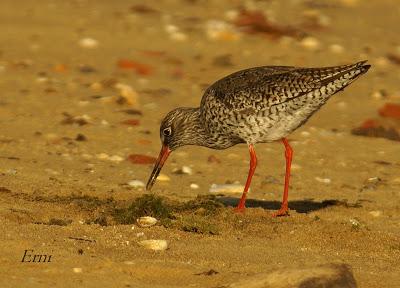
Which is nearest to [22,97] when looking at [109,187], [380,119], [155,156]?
[155,156]

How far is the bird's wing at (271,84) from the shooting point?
1010 cm

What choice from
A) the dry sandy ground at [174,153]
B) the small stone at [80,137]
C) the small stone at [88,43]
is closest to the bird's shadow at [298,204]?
the dry sandy ground at [174,153]

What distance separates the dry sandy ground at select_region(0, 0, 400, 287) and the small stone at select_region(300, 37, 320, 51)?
0.09 meters

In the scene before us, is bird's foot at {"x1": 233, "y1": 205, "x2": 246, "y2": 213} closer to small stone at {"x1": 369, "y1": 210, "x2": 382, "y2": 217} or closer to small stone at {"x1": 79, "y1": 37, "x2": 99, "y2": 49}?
small stone at {"x1": 369, "y1": 210, "x2": 382, "y2": 217}

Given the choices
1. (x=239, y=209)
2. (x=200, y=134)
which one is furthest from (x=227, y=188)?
(x=239, y=209)

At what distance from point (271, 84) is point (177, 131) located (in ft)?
4.98

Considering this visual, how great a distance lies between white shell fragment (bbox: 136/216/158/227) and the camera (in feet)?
29.8

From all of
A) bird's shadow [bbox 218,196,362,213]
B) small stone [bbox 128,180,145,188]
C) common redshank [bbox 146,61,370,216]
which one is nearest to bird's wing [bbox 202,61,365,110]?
common redshank [bbox 146,61,370,216]

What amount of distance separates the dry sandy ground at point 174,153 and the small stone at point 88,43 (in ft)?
0.10

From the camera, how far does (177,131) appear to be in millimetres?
11320

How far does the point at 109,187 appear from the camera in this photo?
11078 millimetres

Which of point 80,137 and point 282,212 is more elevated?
point 282,212

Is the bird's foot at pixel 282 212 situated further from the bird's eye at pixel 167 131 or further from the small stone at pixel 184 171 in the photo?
the small stone at pixel 184 171

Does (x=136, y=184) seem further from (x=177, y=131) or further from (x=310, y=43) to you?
(x=310, y=43)
